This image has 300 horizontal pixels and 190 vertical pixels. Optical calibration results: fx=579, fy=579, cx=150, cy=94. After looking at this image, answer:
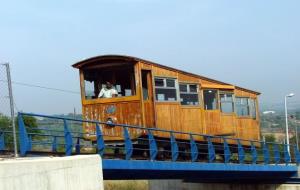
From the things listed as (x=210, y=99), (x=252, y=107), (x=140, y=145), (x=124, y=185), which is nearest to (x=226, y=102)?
(x=210, y=99)

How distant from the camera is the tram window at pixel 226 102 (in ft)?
77.5

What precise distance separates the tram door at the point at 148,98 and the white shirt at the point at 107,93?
3.47 ft

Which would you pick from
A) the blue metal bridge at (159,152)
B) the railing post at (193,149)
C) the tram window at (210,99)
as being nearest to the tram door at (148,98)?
the blue metal bridge at (159,152)

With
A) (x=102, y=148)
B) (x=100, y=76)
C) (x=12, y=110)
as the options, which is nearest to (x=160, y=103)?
(x=100, y=76)

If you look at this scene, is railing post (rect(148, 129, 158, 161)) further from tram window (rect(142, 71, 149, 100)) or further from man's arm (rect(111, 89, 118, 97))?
man's arm (rect(111, 89, 118, 97))

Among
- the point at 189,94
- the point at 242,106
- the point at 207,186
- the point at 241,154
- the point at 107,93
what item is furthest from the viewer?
the point at 207,186

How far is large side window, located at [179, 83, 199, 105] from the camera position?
21.0m

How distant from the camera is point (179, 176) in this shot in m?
20.8

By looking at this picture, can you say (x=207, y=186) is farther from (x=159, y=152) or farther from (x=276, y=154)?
(x=159, y=152)

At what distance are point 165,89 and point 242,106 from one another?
6.38 metres

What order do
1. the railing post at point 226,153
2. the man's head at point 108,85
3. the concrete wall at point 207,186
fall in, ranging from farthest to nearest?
the concrete wall at point 207,186, the railing post at point 226,153, the man's head at point 108,85

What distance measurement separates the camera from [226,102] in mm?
24016

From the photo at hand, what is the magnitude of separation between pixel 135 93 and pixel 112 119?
4.01ft

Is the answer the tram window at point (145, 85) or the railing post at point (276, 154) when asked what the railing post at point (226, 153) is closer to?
the tram window at point (145, 85)
